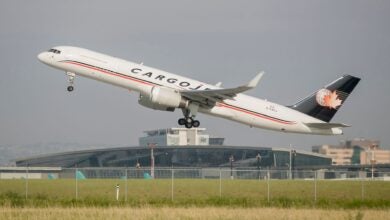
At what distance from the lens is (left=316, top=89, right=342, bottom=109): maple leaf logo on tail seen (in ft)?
230

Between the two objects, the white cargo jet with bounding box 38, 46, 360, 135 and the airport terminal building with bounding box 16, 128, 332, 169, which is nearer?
the white cargo jet with bounding box 38, 46, 360, 135

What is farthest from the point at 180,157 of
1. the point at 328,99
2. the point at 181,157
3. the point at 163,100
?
the point at 163,100

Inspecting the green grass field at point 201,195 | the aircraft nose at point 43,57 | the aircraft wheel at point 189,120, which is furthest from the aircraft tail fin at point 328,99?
the aircraft nose at point 43,57

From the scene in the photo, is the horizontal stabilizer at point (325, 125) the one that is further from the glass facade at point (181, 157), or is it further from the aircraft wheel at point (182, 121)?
the glass facade at point (181, 157)

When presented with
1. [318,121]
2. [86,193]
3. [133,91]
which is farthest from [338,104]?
[86,193]

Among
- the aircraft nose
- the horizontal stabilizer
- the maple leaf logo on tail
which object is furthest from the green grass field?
the aircraft nose

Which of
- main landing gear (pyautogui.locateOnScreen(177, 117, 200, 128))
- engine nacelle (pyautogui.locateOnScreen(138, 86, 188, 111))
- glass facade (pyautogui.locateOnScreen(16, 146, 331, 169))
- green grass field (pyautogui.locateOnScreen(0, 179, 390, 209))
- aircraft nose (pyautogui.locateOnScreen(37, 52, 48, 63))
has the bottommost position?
green grass field (pyautogui.locateOnScreen(0, 179, 390, 209))

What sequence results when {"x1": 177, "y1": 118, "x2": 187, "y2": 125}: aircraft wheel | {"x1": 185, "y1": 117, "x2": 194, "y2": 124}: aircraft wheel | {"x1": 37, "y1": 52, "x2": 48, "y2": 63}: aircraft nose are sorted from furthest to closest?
{"x1": 177, "y1": 118, "x2": 187, "y2": 125}: aircraft wheel < {"x1": 185, "y1": 117, "x2": 194, "y2": 124}: aircraft wheel < {"x1": 37, "y1": 52, "x2": 48, "y2": 63}: aircraft nose

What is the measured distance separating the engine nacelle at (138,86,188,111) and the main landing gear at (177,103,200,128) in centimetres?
63

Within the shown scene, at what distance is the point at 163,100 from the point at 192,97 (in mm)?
2800

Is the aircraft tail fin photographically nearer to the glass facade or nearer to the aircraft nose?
the aircraft nose

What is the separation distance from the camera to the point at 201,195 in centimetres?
5406

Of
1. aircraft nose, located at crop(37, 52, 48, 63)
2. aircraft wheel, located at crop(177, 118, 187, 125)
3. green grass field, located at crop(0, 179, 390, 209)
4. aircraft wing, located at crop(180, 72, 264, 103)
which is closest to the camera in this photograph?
green grass field, located at crop(0, 179, 390, 209)

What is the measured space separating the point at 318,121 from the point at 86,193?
23049mm
